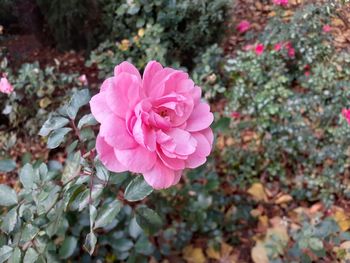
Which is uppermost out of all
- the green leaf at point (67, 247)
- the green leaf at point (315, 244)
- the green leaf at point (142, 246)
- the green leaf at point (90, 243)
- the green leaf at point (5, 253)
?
the green leaf at point (90, 243)

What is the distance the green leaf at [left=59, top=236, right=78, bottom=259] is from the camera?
4.55 ft

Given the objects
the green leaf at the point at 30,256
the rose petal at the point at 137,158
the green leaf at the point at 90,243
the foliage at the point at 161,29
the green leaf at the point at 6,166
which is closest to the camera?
the rose petal at the point at 137,158

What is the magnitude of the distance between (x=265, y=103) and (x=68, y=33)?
1668 millimetres

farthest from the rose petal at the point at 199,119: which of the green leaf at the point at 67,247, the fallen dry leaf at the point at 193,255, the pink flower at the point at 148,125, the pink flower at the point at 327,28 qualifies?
the pink flower at the point at 327,28

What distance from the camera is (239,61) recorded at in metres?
2.70

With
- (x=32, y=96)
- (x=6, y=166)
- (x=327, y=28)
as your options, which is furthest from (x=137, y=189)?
(x=327, y=28)

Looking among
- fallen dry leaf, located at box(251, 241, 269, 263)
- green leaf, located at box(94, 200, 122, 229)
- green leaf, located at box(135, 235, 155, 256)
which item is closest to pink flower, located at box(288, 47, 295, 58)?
fallen dry leaf, located at box(251, 241, 269, 263)

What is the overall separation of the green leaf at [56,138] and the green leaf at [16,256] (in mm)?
309

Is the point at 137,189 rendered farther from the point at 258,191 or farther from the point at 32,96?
the point at 32,96

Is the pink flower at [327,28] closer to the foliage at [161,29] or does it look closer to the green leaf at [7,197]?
the foliage at [161,29]

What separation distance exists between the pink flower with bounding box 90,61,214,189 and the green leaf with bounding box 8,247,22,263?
0.47 meters

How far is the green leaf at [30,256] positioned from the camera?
1.02 m

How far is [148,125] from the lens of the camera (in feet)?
2.50

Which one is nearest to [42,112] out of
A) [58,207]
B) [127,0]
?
[127,0]
